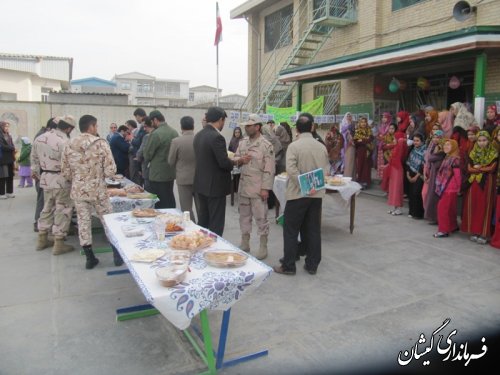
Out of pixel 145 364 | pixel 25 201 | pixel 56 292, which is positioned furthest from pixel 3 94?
pixel 145 364

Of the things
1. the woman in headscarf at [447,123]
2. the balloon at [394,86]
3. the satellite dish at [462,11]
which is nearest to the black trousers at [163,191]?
the woman in headscarf at [447,123]

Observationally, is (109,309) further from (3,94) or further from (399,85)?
(3,94)

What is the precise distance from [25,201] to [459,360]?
985 centimetres

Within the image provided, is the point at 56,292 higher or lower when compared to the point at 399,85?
lower

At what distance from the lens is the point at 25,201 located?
10203 millimetres

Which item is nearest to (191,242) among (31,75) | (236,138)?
(236,138)

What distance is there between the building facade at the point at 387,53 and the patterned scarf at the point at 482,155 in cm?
158

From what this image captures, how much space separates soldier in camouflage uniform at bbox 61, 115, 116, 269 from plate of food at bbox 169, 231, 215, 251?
206 cm

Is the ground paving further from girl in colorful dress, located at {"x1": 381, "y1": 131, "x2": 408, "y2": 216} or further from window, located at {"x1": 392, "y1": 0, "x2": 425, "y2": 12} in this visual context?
window, located at {"x1": 392, "y1": 0, "x2": 425, "y2": 12}

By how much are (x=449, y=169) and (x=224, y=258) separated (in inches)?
202

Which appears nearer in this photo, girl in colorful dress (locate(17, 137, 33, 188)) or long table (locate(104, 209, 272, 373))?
long table (locate(104, 209, 272, 373))

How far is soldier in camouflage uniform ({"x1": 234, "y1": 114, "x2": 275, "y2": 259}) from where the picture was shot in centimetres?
548

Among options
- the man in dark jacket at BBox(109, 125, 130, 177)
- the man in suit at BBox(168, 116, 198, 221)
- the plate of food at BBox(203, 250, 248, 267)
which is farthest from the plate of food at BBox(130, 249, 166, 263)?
the man in dark jacket at BBox(109, 125, 130, 177)

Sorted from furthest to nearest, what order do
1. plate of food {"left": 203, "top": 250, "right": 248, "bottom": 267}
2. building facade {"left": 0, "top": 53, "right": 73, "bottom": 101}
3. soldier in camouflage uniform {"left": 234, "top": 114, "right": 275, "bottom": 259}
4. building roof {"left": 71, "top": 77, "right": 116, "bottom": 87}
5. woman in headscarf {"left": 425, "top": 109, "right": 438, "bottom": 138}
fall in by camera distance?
1. building roof {"left": 71, "top": 77, "right": 116, "bottom": 87}
2. building facade {"left": 0, "top": 53, "right": 73, "bottom": 101}
3. woman in headscarf {"left": 425, "top": 109, "right": 438, "bottom": 138}
4. soldier in camouflage uniform {"left": 234, "top": 114, "right": 275, "bottom": 259}
5. plate of food {"left": 203, "top": 250, "right": 248, "bottom": 267}
